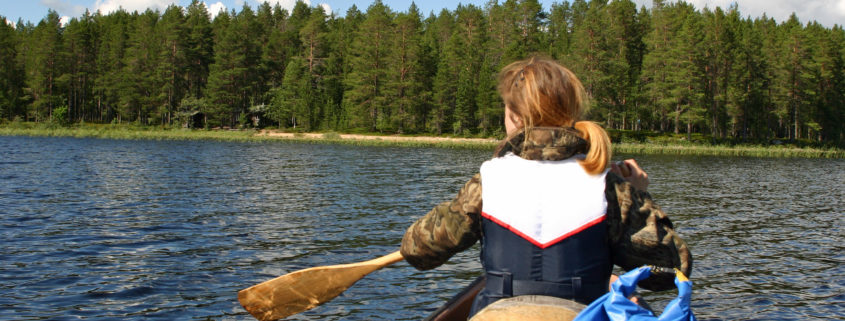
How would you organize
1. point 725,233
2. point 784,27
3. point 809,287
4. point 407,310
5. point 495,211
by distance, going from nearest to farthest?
point 495,211, point 407,310, point 809,287, point 725,233, point 784,27

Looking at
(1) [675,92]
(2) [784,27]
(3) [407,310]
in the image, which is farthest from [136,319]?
(2) [784,27]

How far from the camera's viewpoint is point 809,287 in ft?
27.9

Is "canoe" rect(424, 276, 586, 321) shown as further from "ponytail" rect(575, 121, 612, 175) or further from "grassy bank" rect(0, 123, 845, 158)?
"grassy bank" rect(0, 123, 845, 158)

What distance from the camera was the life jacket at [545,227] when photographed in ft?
8.16

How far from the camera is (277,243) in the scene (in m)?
10.4

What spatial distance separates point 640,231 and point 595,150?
0.36 meters

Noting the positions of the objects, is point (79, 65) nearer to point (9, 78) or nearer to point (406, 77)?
point (9, 78)

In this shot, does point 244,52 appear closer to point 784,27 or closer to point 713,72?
point 713,72

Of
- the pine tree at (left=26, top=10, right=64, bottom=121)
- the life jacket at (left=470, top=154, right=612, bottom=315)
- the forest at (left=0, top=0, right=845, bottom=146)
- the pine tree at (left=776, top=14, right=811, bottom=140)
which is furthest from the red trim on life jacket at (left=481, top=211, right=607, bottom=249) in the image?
the pine tree at (left=26, top=10, right=64, bottom=121)

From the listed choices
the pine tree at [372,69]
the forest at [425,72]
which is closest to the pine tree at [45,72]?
the forest at [425,72]

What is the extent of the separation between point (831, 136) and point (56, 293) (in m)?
82.2

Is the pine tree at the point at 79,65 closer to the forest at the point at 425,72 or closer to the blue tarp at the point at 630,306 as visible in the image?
the forest at the point at 425,72

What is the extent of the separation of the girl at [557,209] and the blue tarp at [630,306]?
282 millimetres

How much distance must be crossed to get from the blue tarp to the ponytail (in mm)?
420
